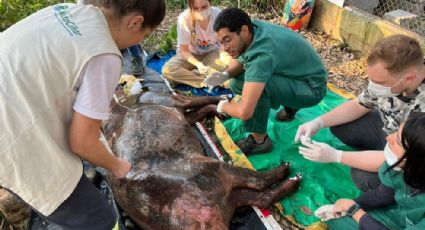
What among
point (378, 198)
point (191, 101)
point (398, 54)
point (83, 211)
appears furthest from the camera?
point (191, 101)

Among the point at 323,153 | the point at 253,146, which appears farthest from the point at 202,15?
the point at 323,153

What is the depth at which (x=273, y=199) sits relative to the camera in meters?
2.81

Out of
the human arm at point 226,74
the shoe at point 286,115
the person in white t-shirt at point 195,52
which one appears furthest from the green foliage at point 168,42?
the shoe at point 286,115

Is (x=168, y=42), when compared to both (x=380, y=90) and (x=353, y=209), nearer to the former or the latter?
(x=380, y=90)

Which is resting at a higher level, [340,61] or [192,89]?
[340,61]

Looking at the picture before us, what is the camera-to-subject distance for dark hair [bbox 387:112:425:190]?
1.73 m

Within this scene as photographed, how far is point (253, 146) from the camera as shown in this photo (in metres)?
3.40

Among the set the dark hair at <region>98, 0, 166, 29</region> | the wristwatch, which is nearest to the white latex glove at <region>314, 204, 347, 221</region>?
the wristwatch

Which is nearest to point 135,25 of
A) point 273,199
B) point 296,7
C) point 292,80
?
point 273,199

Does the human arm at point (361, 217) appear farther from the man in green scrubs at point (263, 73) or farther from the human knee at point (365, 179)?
the man in green scrubs at point (263, 73)

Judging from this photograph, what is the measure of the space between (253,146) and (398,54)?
1.50 metres

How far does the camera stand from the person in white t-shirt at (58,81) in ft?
4.82

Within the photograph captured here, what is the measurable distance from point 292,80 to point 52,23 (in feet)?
7.25

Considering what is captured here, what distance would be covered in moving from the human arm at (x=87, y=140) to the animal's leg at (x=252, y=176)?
1033 mm
